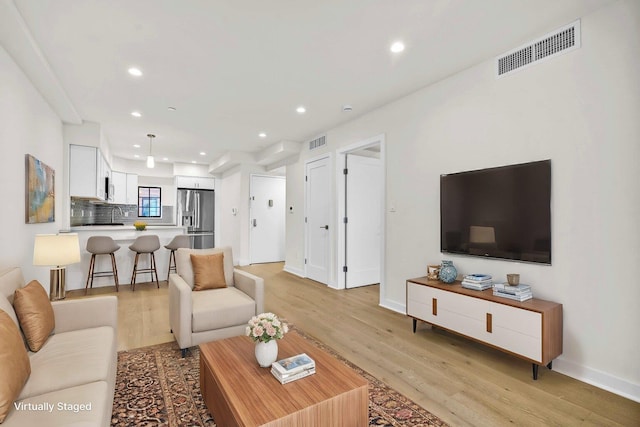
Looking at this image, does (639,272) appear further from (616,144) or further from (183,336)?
(183,336)

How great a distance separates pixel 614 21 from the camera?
2178 millimetres

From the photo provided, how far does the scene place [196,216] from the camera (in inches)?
331

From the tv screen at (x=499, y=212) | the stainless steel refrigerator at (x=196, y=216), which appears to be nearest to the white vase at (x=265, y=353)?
the tv screen at (x=499, y=212)

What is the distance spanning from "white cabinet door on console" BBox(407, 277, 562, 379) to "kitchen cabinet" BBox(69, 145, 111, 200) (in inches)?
205

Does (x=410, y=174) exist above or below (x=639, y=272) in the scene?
above

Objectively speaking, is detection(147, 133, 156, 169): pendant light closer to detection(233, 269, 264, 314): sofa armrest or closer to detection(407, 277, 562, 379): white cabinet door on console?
detection(233, 269, 264, 314): sofa armrest

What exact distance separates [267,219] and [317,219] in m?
2.52

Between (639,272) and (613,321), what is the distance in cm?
38

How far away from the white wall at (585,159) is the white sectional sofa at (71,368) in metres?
3.02

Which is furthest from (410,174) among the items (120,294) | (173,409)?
(120,294)

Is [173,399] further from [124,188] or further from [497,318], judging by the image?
[124,188]

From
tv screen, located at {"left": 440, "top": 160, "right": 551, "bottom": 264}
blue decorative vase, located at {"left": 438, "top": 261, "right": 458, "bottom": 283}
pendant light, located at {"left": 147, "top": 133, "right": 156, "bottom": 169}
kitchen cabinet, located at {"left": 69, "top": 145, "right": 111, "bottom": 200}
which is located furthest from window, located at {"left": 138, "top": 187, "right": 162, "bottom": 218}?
blue decorative vase, located at {"left": 438, "top": 261, "right": 458, "bottom": 283}

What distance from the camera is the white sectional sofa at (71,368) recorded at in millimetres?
1247

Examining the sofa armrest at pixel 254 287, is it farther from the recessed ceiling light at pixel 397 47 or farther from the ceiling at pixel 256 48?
the recessed ceiling light at pixel 397 47
